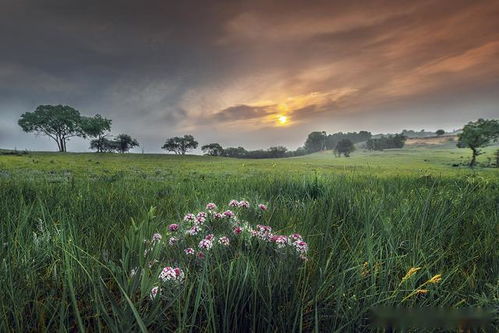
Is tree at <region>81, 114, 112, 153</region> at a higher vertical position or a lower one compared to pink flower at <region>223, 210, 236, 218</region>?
higher

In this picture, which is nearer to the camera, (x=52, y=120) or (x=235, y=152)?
(x=52, y=120)

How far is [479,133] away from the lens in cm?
6300

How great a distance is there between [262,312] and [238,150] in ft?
521

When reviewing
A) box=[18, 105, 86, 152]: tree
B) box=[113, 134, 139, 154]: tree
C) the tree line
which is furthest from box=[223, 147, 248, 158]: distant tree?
box=[18, 105, 86, 152]: tree

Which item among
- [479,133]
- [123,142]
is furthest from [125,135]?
[479,133]

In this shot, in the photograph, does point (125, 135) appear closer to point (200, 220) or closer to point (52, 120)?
point (52, 120)

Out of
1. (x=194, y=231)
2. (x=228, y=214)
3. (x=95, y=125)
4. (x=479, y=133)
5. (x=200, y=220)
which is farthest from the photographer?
(x=95, y=125)

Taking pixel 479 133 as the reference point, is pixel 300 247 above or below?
below

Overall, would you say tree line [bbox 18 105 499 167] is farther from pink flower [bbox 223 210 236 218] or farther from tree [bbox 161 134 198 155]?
pink flower [bbox 223 210 236 218]

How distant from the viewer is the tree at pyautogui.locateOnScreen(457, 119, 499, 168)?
207 feet

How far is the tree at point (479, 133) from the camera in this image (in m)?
63.0

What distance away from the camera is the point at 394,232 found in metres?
2.46

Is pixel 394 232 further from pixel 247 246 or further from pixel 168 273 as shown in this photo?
pixel 168 273

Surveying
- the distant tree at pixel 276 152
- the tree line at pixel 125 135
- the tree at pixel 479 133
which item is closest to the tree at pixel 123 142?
the tree line at pixel 125 135
